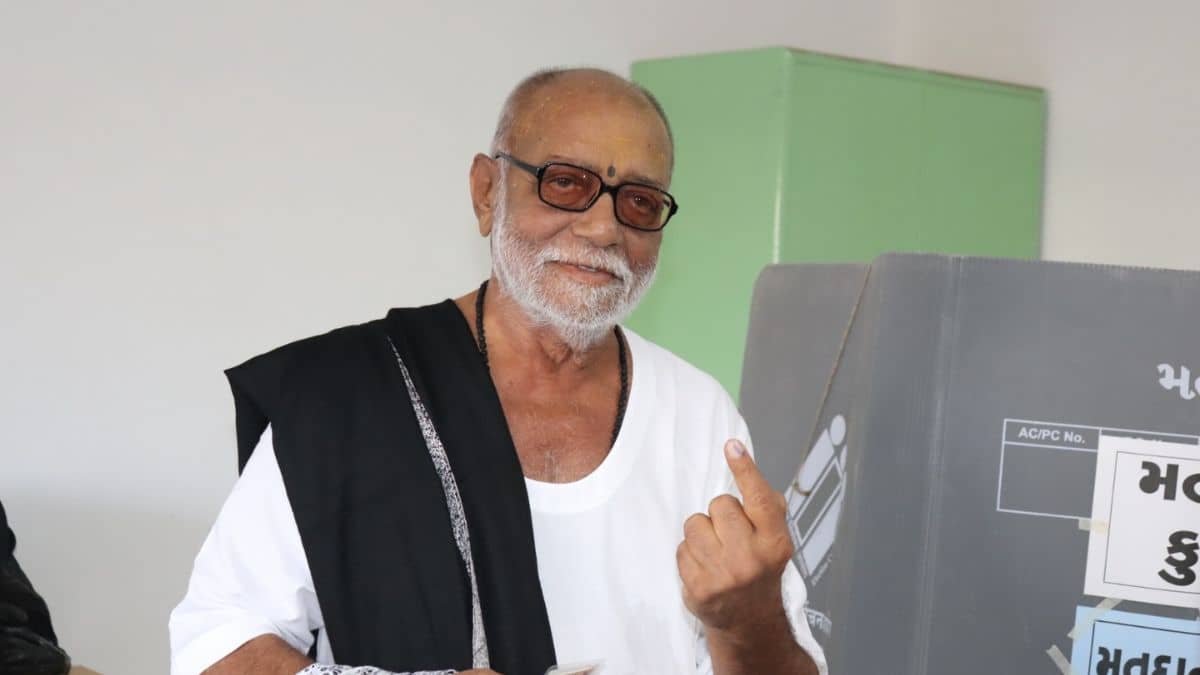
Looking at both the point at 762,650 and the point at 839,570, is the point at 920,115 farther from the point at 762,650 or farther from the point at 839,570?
the point at 762,650

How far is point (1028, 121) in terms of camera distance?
434 centimetres

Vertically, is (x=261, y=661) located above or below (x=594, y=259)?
below

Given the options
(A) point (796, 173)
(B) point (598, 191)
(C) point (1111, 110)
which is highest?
(C) point (1111, 110)

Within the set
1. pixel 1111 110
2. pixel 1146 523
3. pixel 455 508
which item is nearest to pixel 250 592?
pixel 455 508

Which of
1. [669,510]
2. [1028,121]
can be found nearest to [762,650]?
[669,510]

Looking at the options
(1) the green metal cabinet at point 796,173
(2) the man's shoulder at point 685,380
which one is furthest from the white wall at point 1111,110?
(2) the man's shoulder at point 685,380

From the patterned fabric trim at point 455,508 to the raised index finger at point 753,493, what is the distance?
305mm

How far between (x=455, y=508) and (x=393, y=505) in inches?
2.6

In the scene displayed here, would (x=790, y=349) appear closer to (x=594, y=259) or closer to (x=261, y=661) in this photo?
(x=594, y=259)

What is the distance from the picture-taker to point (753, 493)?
142cm

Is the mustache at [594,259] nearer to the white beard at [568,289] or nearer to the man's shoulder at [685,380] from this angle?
the white beard at [568,289]

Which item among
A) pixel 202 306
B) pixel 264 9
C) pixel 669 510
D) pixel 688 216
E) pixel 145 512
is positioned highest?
pixel 264 9

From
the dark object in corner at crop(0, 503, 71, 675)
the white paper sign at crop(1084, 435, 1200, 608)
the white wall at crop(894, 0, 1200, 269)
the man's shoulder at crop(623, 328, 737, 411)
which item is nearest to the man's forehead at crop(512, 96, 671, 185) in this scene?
the man's shoulder at crop(623, 328, 737, 411)

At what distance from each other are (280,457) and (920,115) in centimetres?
292
